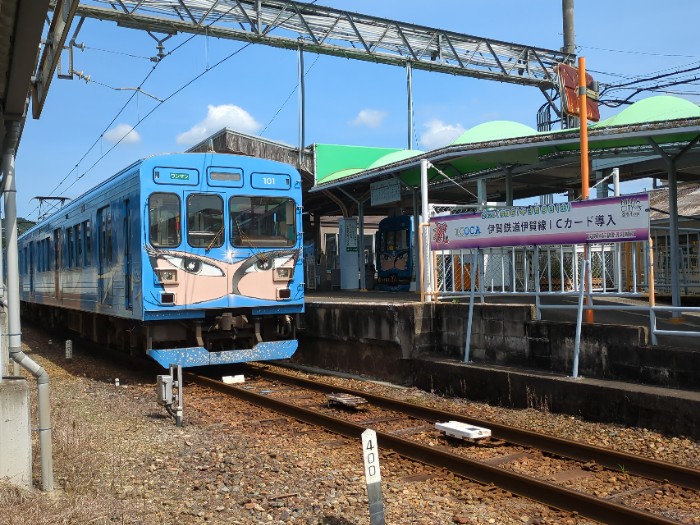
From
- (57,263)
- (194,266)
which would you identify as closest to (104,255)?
(194,266)

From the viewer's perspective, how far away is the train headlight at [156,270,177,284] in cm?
1012

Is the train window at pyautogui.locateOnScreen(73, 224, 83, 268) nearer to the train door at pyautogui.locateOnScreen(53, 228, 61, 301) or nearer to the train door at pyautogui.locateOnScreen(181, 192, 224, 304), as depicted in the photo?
the train door at pyautogui.locateOnScreen(53, 228, 61, 301)

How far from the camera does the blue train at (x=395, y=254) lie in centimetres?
2309

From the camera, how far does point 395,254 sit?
2380cm

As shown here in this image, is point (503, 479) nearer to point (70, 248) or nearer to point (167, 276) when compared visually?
point (167, 276)

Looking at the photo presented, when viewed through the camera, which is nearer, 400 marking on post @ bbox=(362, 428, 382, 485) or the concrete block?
400 marking on post @ bbox=(362, 428, 382, 485)

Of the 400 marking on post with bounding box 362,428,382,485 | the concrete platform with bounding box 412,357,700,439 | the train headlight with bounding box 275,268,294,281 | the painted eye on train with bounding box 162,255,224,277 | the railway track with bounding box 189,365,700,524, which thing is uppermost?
the painted eye on train with bounding box 162,255,224,277

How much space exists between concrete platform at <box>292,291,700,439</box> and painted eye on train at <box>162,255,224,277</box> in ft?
7.74

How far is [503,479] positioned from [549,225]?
4028mm

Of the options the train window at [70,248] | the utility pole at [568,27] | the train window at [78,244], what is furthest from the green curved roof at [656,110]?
the utility pole at [568,27]

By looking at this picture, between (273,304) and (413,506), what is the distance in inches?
249

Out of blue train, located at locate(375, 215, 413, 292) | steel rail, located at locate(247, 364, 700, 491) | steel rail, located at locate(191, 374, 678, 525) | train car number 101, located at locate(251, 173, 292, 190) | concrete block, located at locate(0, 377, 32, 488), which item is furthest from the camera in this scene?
blue train, located at locate(375, 215, 413, 292)

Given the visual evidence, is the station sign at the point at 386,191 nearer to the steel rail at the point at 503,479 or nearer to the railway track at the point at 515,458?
the railway track at the point at 515,458

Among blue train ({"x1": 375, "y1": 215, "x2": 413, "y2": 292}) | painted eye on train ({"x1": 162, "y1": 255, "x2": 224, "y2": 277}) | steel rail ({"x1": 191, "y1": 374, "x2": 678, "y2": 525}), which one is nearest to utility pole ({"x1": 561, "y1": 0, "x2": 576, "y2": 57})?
blue train ({"x1": 375, "y1": 215, "x2": 413, "y2": 292})
